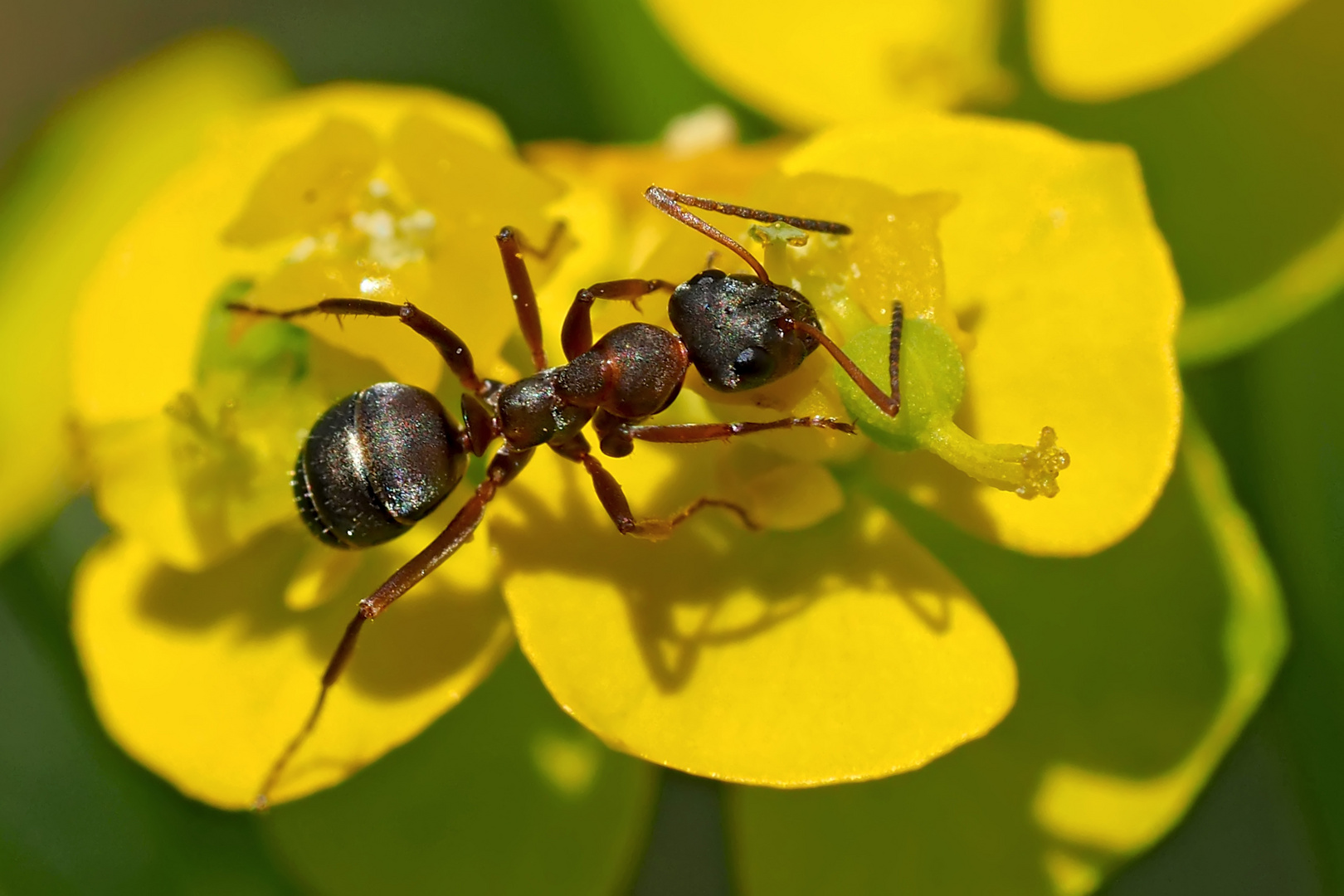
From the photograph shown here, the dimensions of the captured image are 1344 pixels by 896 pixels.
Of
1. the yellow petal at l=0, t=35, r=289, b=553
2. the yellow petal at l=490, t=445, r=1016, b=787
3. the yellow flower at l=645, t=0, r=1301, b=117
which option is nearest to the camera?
the yellow petal at l=490, t=445, r=1016, b=787

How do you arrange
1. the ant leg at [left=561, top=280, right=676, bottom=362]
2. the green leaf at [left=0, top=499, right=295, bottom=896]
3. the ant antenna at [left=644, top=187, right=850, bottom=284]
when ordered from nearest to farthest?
the ant antenna at [left=644, top=187, right=850, bottom=284]
the ant leg at [left=561, top=280, right=676, bottom=362]
the green leaf at [left=0, top=499, right=295, bottom=896]

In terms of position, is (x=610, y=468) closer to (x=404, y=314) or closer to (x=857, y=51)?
(x=404, y=314)

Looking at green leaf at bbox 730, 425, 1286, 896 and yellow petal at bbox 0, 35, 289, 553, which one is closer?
green leaf at bbox 730, 425, 1286, 896

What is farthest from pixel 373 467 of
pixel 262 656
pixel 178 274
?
pixel 178 274

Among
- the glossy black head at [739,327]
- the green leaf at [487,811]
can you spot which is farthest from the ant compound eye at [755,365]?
the green leaf at [487,811]

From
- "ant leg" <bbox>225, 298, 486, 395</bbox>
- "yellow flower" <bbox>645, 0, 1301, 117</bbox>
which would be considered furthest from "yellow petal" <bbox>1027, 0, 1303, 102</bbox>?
"ant leg" <bbox>225, 298, 486, 395</bbox>

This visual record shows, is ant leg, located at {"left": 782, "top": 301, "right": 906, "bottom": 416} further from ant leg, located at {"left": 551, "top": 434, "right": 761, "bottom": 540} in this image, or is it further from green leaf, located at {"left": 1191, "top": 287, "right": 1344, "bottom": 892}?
green leaf, located at {"left": 1191, "top": 287, "right": 1344, "bottom": 892}

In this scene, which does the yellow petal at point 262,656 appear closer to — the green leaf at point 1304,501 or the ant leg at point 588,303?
the ant leg at point 588,303

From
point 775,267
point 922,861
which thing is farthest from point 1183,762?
point 775,267

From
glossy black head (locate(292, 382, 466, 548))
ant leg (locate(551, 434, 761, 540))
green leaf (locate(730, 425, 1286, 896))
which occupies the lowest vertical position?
green leaf (locate(730, 425, 1286, 896))
